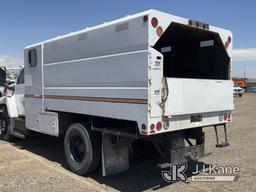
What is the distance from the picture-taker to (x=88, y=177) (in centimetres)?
630

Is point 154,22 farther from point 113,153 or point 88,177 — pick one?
point 88,177

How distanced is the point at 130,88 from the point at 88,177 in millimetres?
2273

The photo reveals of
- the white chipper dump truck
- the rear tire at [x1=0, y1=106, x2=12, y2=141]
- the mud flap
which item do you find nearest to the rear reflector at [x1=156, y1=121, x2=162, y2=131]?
the white chipper dump truck

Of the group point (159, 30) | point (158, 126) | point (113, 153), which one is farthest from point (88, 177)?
point (159, 30)

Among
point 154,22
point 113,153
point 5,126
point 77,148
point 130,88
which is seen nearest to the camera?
point 154,22

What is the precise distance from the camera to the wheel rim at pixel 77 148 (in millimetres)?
6526

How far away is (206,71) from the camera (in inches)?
269

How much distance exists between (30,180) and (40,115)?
2.05 meters

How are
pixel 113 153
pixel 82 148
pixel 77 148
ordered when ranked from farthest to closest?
pixel 77 148 < pixel 82 148 < pixel 113 153

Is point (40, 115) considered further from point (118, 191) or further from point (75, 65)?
point (118, 191)

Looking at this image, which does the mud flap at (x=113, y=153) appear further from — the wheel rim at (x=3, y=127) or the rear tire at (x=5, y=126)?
the wheel rim at (x=3, y=127)

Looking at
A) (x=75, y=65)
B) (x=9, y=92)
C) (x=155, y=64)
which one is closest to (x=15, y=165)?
(x=75, y=65)

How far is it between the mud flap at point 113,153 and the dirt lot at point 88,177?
0.98ft

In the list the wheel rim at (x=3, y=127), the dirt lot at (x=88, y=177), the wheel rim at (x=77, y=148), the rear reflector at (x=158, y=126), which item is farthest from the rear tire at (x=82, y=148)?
the wheel rim at (x=3, y=127)
